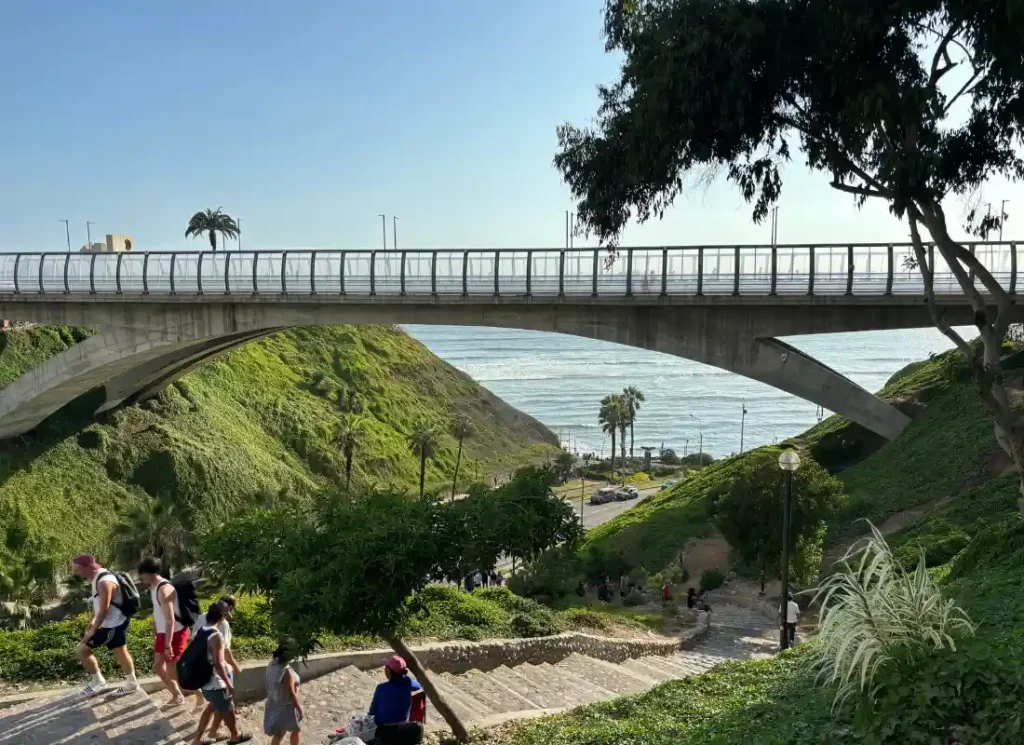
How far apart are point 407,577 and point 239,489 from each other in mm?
33210

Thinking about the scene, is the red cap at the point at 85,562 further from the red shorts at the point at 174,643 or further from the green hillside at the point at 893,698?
the green hillside at the point at 893,698

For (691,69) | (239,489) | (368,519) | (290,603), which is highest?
(691,69)

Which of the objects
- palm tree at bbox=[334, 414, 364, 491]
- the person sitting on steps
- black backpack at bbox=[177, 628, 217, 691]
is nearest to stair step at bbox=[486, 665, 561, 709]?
the person sitting on steps

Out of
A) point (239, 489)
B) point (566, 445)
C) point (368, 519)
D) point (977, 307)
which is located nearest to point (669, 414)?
point (566, 445)

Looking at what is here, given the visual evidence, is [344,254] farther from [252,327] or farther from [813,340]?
[813,340]

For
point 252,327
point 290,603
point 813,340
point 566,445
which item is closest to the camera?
point 290,603

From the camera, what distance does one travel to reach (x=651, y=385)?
418 feet

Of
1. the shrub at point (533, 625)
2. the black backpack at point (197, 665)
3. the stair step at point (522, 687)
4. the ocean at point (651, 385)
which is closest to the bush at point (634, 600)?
the shrub at point (533, 625)

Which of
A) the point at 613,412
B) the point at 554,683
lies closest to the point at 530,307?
the point at 554,683

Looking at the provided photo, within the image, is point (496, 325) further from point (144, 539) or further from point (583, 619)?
point (144, 539)

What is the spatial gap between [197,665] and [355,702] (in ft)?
8.72

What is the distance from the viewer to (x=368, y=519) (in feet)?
22.5

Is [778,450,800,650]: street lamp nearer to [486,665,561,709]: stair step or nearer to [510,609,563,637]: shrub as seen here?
[510,609,563,637]: shrub

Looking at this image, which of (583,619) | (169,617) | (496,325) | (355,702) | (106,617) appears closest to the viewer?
(169,617)
